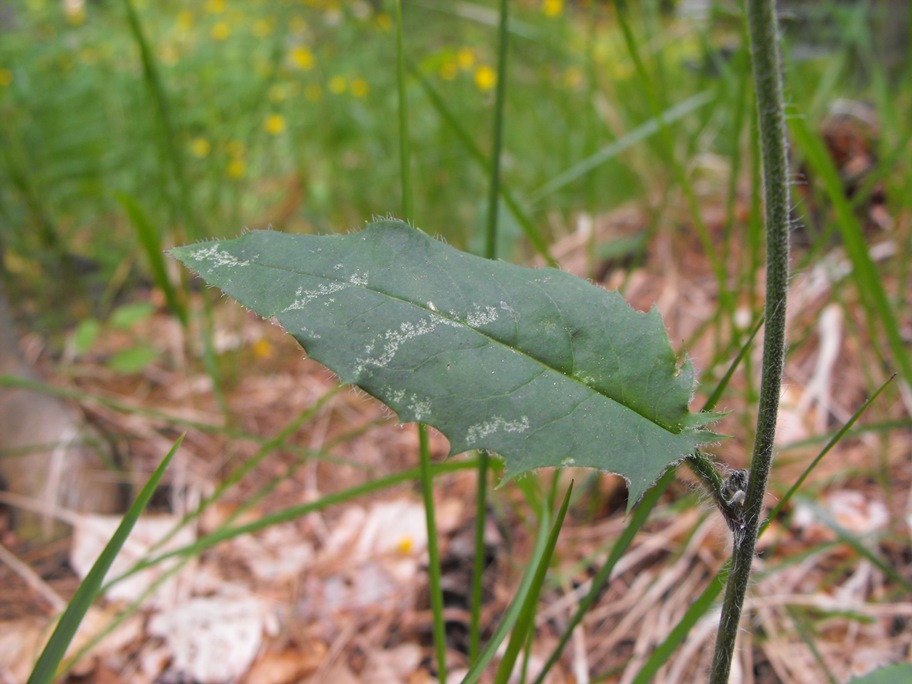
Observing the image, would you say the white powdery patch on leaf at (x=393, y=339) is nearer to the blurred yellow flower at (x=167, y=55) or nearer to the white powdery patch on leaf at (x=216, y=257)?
the white powdery patch on leaf at (x=216, y=257)

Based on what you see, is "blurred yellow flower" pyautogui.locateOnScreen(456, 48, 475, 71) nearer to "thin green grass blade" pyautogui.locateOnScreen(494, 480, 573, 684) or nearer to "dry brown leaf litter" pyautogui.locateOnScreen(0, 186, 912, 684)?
"dry brown leaf litter" pyautogui.locateOnScreen(0, 186, 912, 684)

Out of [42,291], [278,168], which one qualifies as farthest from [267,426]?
[278,168]

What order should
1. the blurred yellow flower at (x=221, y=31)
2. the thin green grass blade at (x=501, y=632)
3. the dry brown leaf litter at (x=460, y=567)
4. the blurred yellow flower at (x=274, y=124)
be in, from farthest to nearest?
the blurred yellow flower at (x=221, y=31) < the blurred yellow flower at (x=274, y=124) < the dry brown leaf litter at (x=460, y=567) < the thin green grass blade at (x=501, y=632)

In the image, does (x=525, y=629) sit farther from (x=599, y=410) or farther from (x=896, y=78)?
(x=896, y=78)

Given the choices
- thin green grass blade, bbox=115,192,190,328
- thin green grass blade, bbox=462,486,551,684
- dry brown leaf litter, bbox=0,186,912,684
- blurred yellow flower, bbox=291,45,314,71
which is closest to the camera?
thin green grass blade, bbox=462,486,551,684

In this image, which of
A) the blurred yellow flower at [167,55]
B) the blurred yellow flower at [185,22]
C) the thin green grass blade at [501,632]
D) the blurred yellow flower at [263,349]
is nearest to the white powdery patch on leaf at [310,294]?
the thin green grass blade at [501,632]

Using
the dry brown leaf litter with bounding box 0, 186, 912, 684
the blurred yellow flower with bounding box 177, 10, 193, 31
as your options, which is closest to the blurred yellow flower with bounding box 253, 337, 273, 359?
the dry brown leaf litter with bounding box 0, 186, 912, 684
